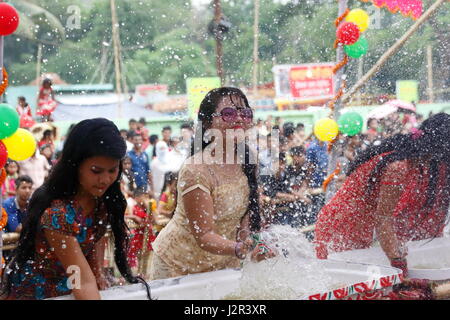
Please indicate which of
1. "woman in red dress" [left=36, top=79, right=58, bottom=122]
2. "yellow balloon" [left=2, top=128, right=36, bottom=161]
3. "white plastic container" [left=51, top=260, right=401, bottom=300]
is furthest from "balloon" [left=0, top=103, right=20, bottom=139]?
"woman in red dress" [left=36, top=79, right=58, bottom=122]

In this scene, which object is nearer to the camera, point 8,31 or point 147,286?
point 147,286

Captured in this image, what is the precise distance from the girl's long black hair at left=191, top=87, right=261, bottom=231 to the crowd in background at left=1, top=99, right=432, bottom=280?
5.03 feet

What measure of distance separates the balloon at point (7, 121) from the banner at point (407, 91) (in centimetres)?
552

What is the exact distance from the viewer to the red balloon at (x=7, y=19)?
2.71 m

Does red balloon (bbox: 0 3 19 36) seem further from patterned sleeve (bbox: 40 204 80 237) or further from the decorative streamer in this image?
the decorative streamer

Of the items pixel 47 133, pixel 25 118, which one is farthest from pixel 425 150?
pixel 47 133

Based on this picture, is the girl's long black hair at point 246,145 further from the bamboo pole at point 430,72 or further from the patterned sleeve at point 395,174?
the bamboo pole at point 430,72

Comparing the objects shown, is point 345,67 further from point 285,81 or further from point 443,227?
point 285,81

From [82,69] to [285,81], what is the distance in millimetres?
4204

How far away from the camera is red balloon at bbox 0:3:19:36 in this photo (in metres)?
2.71

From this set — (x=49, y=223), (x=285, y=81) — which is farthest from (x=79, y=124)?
(x=285, y=81)

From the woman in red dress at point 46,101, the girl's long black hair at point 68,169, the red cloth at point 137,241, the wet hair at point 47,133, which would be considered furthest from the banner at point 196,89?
the wet hair at point 47,133

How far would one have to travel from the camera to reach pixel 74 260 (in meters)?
2.04
